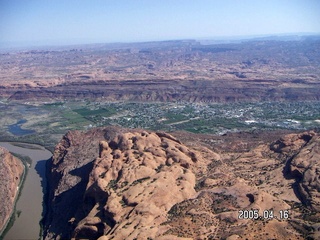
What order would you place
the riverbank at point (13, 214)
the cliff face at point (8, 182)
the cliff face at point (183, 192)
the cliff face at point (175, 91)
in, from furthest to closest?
1. the cliff face at point (175, 91)
2. the cliff face at point (8, 182)
3. the riverbank at point (13, 214)
4. the cliff face at point (183, 192)

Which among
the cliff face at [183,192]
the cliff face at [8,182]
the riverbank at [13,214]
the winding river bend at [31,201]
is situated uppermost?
the cliff face at [183,192]

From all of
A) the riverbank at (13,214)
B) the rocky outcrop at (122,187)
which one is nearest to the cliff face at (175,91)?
the riverbank at (13,214)

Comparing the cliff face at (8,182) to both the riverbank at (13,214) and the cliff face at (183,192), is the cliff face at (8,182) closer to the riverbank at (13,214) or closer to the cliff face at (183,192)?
the riverbank at (13,214)

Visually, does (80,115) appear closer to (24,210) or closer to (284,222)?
(24,210)

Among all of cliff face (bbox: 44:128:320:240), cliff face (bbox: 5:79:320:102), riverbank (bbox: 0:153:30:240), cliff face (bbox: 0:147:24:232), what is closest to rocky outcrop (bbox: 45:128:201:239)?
cliff face (bbox: 44:128:320:240)

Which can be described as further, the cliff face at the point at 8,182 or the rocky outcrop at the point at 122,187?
the cliff face at the point at 8,182

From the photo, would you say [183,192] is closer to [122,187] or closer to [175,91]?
[122,187]
